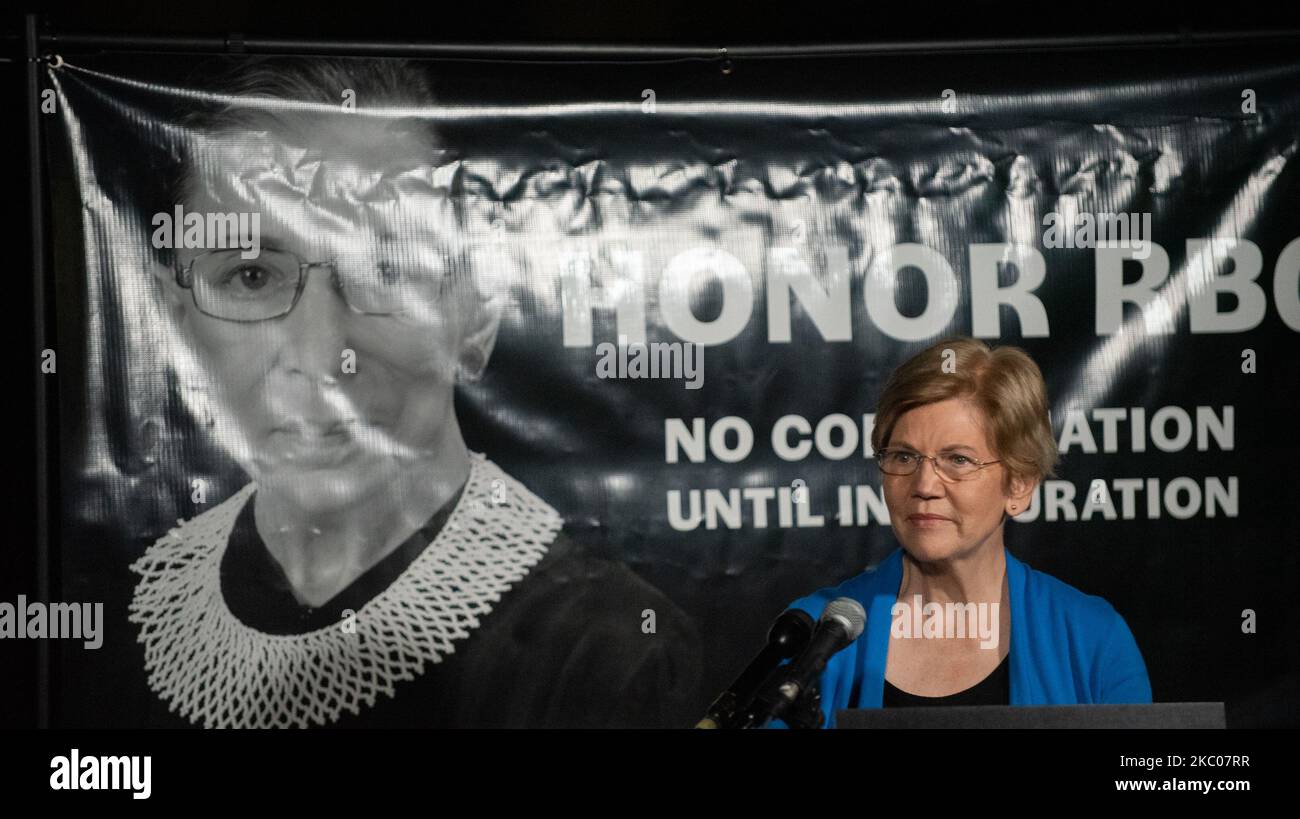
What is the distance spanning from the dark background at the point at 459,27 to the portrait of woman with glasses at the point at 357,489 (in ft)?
0.49

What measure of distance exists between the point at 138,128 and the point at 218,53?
0.78ft

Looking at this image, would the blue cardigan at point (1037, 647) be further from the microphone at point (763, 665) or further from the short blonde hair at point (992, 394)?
the microphone at point (763, 665)

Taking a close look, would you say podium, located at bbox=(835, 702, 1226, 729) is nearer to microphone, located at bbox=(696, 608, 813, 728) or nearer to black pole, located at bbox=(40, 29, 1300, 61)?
microphone, located at bbox=(696, 608, 813, 728)

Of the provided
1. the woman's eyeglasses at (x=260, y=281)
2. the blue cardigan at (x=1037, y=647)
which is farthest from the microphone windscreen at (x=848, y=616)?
the woman's eyeglasses at (x=260, y=281)

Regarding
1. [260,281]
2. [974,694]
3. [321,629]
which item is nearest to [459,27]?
[260,281]

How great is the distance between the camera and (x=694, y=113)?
2.62m

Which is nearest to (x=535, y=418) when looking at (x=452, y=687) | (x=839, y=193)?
(x=452, y=687)

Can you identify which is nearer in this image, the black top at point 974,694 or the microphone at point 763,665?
the microphone at point 763,665

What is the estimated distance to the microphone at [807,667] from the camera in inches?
70.7

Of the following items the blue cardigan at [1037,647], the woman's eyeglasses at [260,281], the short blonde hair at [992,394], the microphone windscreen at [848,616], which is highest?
the woman's eyeglasses at [260,281]

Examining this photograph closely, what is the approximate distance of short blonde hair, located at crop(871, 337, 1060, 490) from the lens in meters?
2.55

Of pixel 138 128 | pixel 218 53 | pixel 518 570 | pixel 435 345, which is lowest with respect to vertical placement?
pixel 518 570
